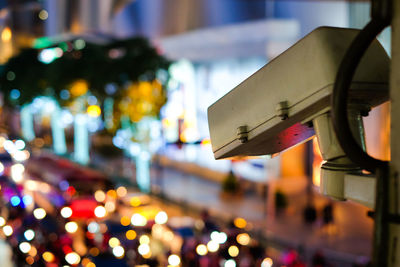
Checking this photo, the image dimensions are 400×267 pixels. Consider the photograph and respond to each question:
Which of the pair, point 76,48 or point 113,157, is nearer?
point 76,48

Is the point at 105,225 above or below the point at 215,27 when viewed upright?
below

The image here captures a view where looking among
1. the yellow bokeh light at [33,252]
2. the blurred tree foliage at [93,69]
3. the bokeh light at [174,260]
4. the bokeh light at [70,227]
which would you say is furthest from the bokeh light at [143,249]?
the blurred tree foliage at [93,69]

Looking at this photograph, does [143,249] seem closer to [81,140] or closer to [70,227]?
[70,227]

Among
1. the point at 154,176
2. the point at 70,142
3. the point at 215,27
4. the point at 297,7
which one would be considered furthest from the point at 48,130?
the point at 297,7

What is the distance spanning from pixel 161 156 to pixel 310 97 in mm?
39162

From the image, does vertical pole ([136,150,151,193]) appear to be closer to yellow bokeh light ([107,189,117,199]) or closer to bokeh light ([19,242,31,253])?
yellow bokeh light ([107,189,117,199])

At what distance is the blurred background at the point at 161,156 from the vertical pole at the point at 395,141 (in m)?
8.50

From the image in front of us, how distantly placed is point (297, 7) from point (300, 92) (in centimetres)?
2740

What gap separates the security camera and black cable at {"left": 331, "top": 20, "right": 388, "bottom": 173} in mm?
93

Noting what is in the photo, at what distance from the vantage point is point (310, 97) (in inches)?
76.5

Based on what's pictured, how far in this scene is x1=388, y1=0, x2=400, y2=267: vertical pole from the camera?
1.65 m

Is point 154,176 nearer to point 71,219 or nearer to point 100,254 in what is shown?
point 71,219

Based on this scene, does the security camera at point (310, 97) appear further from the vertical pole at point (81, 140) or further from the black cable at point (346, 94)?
the vertical pole at point (81, 140)

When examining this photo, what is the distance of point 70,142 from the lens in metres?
55.4
